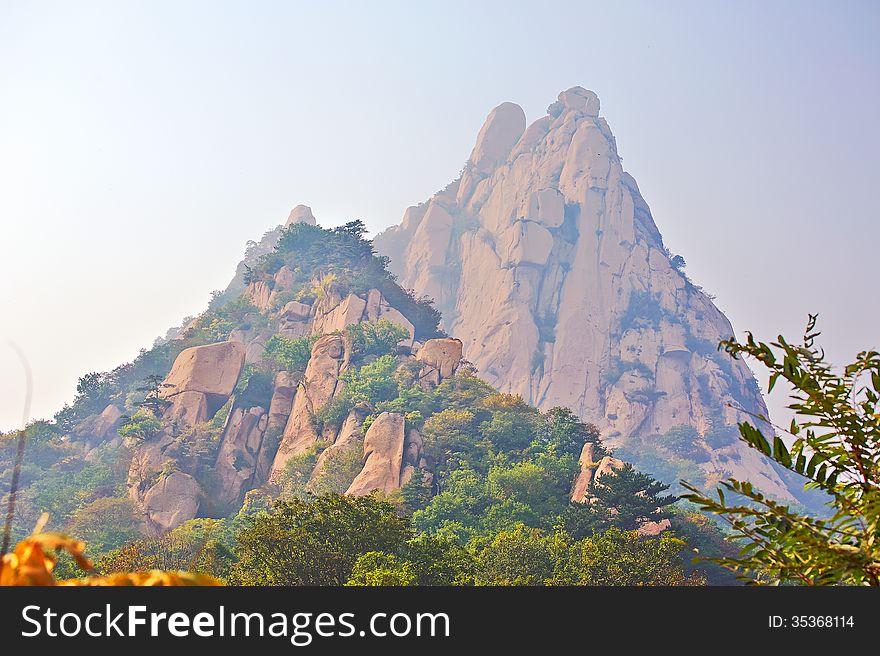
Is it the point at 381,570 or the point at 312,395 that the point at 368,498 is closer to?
the point at 381,570

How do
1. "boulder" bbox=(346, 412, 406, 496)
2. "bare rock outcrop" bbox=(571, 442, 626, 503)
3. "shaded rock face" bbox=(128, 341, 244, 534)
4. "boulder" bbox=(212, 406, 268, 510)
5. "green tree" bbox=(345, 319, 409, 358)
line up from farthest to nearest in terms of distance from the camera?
"green tree" bbox=(345, 319, 409, 358), "boulder" bbox=(212, 406, 268, 510), "shaded rock face" bbox=(128, 341, 244, 534), "boulder" bbox=(346, 412, 406, 496), "bare rock outcrop" bbox=(571, 442, 626, 503)

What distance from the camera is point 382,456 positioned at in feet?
104

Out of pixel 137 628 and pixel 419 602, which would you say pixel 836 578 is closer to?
pixel 419 602

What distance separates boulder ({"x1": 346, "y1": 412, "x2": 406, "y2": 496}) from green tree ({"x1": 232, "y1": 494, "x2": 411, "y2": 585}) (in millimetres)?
9393

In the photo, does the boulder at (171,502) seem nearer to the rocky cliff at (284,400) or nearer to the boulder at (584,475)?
the rocky cliff at (284,400)

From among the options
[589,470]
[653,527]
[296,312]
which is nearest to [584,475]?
[589,470]

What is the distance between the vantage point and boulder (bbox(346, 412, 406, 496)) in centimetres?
3058

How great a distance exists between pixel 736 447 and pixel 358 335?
32.0m

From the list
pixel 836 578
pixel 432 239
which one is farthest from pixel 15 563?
pixel 432 239

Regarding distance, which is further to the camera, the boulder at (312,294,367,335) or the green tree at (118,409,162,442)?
the boulder at (312,294,367,335)

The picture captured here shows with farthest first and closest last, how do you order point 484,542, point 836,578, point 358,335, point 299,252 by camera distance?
point 299,252, point 358,335, point 484,542, point 836,578

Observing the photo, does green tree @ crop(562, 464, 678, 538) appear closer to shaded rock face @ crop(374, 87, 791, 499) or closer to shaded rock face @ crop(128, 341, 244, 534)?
shaded rock face @ crop(128, 341, 244, 534)

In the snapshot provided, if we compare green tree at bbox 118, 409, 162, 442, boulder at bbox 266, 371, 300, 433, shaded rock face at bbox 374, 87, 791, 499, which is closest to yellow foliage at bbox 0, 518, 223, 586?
green tree at bbox 118, 409, 162, 442

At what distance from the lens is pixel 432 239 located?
76562mm
